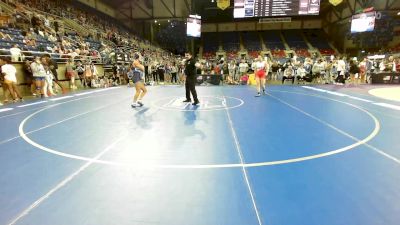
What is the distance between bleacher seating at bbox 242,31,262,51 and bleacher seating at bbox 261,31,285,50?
1330 millimetres

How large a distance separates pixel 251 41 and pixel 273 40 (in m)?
3.85

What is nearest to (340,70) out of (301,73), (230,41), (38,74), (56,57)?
(301,73)

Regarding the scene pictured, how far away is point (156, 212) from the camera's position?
2758 mm

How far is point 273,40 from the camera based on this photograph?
148ft

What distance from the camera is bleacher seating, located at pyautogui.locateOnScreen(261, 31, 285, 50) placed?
143 ft

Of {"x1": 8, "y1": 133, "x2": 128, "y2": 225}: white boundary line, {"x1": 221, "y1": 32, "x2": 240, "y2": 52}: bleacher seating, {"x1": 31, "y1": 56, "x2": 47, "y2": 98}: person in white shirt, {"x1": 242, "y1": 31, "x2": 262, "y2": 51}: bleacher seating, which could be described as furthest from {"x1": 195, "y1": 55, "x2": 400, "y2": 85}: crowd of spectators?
{"x1": 221, "y1": 32, "x2": 240, "y2": 52}: bleacher seating

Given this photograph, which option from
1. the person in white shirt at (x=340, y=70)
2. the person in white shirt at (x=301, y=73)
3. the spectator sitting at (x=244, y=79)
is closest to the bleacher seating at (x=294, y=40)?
the person in white shirt at (x=301, y=73)

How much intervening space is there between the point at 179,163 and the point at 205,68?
19393 millimetres

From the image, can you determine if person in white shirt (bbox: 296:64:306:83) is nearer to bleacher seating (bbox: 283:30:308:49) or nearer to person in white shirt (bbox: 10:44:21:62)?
person in white shirt (bbox: 10:44:21:62)

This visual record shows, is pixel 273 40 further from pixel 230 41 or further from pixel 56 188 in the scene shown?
pixel 56 188

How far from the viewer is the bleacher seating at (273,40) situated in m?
43.5

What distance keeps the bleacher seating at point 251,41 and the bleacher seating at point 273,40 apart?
1.33 metres

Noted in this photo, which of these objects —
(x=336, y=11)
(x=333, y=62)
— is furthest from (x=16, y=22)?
(x=336, y=11)

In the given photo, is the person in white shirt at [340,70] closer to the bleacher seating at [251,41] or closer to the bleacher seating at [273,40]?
the bleacher seating at [251,41]
